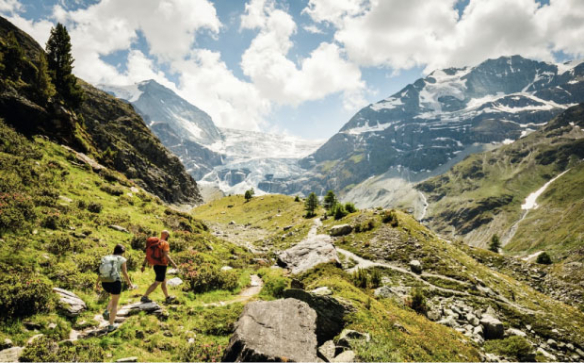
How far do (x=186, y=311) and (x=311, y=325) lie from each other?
6.96 meters

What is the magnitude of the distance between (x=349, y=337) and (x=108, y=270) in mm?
11496

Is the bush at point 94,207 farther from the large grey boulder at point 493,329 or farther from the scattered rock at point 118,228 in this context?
the large grey boulder at point 493,329

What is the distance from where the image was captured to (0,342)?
835 cm

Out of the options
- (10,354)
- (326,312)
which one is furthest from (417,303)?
(10,354)

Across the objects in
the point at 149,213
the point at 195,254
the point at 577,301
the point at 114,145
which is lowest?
the point at 577,301

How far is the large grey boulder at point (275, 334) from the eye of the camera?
948 centimetres

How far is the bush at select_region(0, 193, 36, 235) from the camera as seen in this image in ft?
46.7

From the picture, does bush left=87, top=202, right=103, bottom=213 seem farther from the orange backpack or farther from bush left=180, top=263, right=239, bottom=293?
the orange backpack

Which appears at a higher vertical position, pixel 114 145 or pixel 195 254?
pixel 114 145

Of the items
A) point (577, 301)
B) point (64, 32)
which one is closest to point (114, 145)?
point (64, 32)

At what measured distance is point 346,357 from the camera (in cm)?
1050

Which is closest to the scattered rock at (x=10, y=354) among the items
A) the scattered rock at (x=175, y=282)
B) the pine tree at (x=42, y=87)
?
the scattered rock at (x=175, y=282)

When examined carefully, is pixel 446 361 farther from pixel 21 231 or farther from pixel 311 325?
pixel 21 231

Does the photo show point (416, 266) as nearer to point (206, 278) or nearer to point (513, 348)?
point (513, 348)
